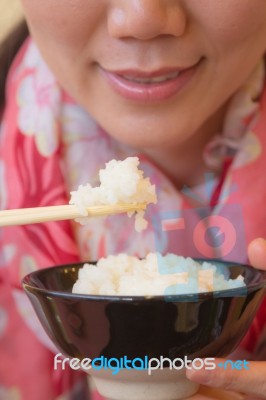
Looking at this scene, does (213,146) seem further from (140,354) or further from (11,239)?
(140,354)

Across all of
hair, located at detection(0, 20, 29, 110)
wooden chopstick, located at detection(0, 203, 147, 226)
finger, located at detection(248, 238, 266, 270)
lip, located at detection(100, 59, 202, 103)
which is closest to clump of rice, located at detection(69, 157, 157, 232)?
wooden chopstick, located at detection(0, 203, 147, 226)

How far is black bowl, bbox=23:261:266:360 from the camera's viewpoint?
45cm

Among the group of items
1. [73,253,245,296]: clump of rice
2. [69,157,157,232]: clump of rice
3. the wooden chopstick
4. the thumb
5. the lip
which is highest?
the lip

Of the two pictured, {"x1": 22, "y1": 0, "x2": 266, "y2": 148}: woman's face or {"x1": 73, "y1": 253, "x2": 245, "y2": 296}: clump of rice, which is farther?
{"x1": 22, "y1": 0, "x2": 266, "y2": 148}: woman's face

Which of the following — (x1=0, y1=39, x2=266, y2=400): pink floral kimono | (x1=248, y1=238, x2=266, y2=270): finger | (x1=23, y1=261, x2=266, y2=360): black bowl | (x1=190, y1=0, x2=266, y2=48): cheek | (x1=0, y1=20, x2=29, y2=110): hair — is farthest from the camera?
(x1=0, y1=20, x2=29, y2=110): hair

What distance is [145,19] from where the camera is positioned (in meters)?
0.62

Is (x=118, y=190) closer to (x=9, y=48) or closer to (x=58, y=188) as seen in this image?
(x=58, y=188)

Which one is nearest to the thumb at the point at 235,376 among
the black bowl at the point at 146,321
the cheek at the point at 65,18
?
the black bowl at the point at 146,321

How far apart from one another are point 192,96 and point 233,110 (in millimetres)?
180

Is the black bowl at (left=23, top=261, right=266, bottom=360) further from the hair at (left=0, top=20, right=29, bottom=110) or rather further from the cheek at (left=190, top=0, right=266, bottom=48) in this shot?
the hair at (left=0, top=20, right=29, bottom=110)

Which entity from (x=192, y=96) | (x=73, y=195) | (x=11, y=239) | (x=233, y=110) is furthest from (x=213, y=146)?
(x=73, y=195)

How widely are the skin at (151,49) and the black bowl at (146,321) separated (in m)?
0.11

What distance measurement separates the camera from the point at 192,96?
75 centimetres

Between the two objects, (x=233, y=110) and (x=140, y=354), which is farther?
(x=233, y=110)
